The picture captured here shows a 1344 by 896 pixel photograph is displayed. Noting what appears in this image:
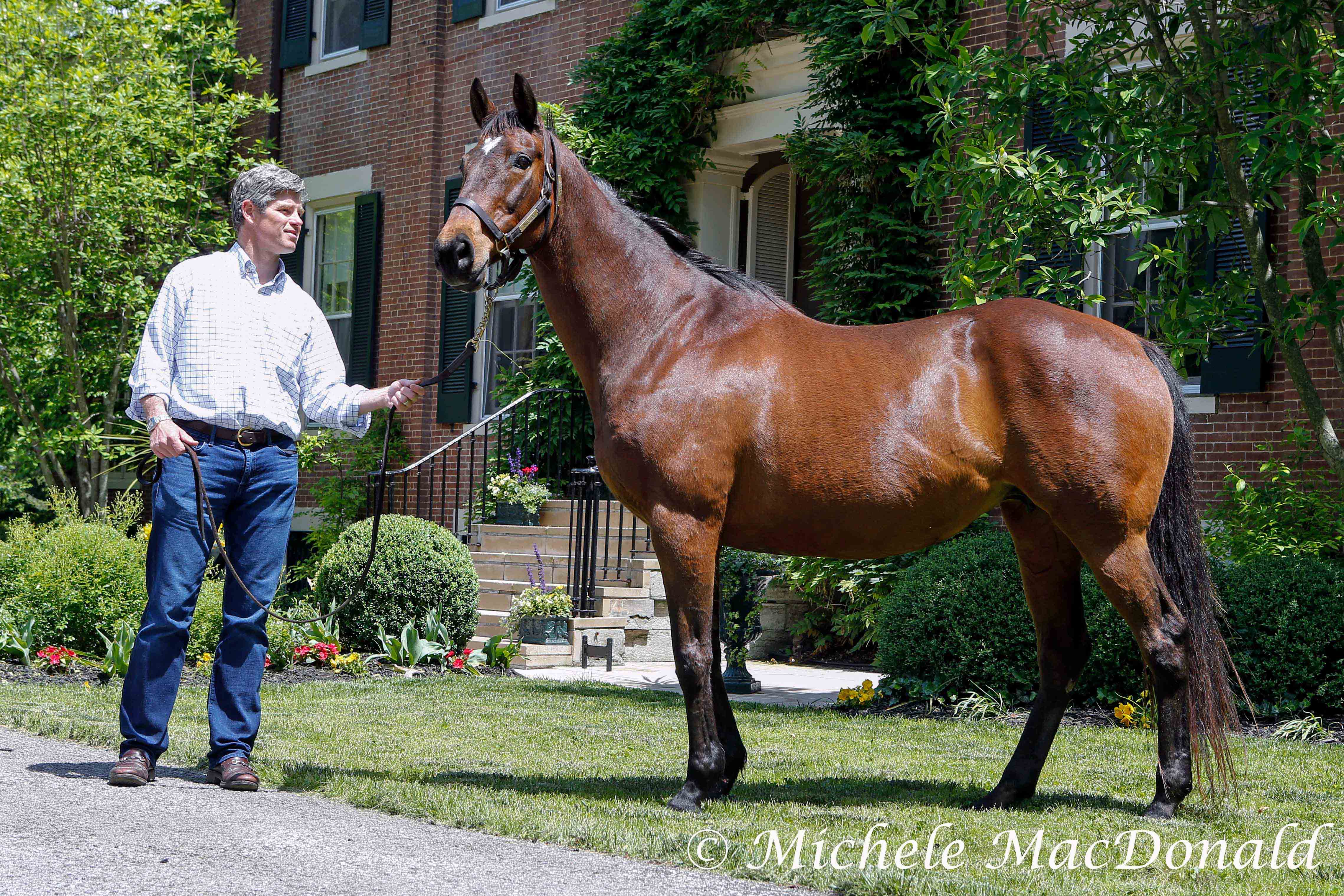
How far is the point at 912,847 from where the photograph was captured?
12.5ft

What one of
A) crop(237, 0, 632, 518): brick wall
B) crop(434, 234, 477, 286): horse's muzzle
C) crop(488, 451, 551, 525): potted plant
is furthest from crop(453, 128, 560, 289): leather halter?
crop(237, 0, 632, 518): brick wall

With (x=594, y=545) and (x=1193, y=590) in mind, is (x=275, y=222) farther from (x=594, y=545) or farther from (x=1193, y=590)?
(x=594, y=545)

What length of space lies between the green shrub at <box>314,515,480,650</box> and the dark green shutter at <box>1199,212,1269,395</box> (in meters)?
5.46

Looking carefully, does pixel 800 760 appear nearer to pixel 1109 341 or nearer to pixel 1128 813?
pixel 1128 813

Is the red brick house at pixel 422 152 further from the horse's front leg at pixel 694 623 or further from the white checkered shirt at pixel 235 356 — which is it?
the horse's front leg at pixel 694 623

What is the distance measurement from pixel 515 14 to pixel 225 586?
10847 mm

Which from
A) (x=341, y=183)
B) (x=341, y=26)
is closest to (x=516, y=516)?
(x=341, y=183)

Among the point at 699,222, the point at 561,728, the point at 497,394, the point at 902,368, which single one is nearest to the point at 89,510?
the point at 497,394

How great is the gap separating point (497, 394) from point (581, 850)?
976cm

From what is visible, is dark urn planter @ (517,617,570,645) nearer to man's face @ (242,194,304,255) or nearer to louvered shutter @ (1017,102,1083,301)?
louvered shutter @ (1017,102,1083,301)

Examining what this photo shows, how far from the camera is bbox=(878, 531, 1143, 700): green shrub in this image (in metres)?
7.35

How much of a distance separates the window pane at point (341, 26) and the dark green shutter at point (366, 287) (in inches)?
85.9

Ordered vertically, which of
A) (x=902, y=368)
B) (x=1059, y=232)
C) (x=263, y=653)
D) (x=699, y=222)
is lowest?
(x=263, y=653)

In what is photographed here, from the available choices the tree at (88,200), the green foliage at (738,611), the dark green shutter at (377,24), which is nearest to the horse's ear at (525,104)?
the green foliage at (738,611)
